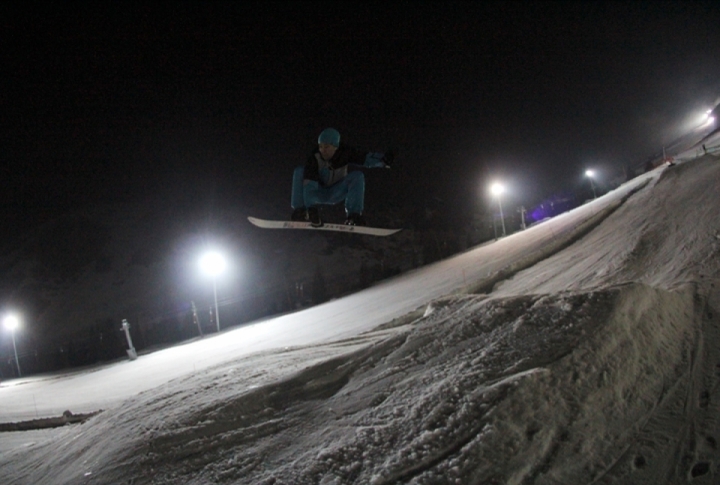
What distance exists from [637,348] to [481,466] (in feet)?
5.71

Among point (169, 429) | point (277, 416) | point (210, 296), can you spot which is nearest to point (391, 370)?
point (277, 416)

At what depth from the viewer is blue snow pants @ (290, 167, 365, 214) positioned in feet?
22.0

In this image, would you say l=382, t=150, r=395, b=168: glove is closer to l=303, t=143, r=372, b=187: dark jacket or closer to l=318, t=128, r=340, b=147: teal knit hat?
l=303, t=143, r=372, b=187: dark jacket

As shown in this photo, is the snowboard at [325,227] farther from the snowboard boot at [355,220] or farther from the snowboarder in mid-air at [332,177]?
the snowboarder in mid-air at [332,177]

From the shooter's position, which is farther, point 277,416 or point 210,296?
point 210,296

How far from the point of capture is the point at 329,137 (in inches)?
245

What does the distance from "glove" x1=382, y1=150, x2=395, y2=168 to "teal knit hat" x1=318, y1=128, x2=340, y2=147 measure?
2.89 ft

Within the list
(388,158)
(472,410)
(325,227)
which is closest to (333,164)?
(388,158)

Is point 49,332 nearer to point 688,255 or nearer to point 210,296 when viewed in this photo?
point 210,296

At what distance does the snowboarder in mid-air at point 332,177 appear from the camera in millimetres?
6449

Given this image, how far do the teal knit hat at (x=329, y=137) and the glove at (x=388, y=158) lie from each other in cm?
88

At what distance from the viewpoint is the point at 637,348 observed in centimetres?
317

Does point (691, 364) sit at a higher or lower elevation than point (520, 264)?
lower

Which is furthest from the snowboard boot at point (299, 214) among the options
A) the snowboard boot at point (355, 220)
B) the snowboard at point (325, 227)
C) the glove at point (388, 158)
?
the glove at point (388, 158)
